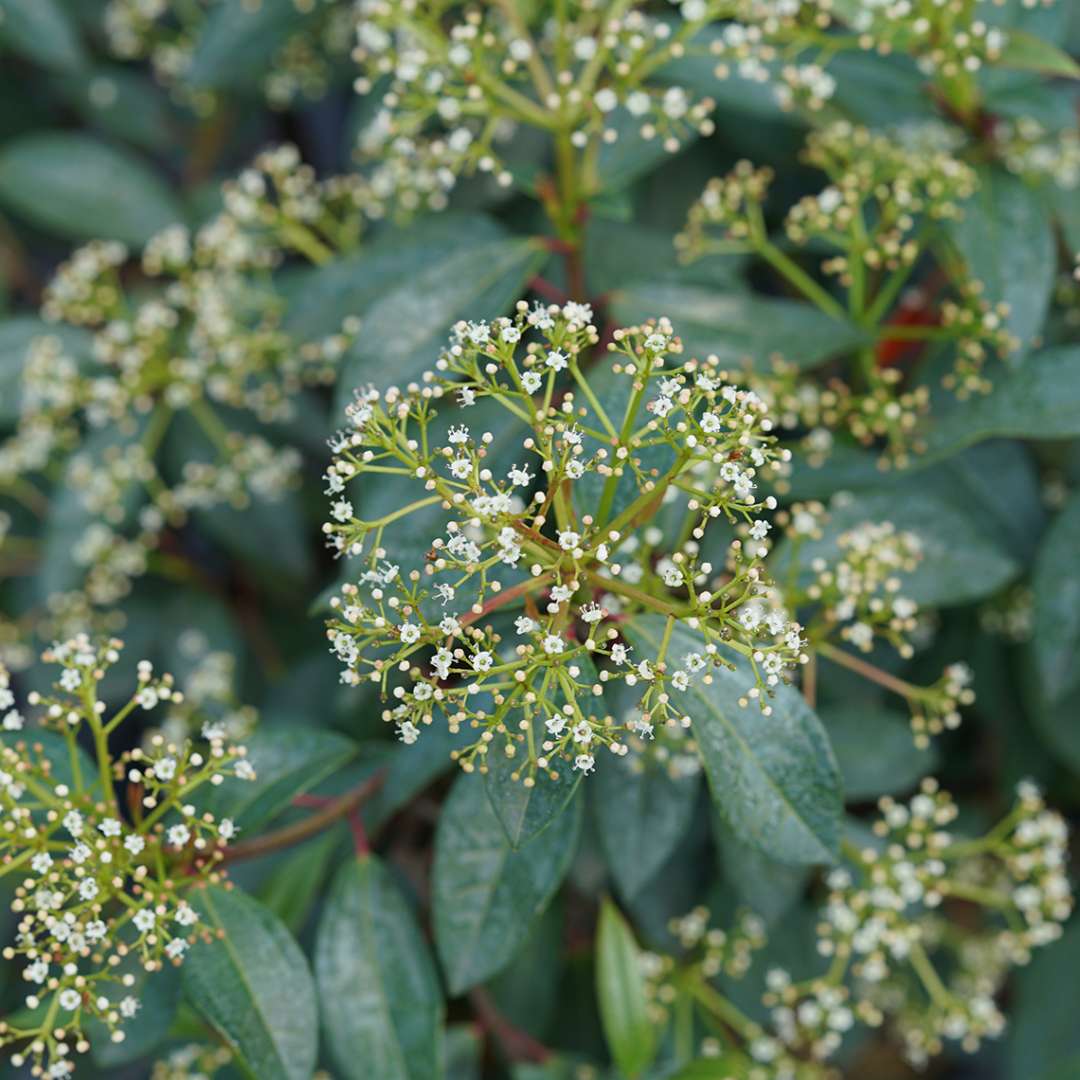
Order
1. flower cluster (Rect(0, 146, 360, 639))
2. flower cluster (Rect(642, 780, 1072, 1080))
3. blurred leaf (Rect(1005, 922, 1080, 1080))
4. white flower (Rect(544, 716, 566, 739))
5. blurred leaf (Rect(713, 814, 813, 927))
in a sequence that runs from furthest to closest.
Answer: blurred leaf (Rect(1005, 922, 1080, 1080)), flower cluster (Rect(0, 146, 360, 639)), blurred leaf (Rect(713, 814, 813, 927)), flower cluster (Rect(642, 780, 1072, 1080)), white flower (Rect(544, 716, 566, 739))

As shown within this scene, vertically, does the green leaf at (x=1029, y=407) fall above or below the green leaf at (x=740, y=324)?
below

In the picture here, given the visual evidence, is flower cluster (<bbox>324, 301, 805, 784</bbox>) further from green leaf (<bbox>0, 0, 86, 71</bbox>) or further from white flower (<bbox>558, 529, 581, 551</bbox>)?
green leaf (<bbox>0, 0, 86, 71</bbox>)

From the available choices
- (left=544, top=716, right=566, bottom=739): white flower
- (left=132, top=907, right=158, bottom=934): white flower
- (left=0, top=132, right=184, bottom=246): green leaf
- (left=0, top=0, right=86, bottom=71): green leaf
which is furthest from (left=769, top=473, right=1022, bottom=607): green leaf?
(left=0, top=0, right=86, bottom=71): green leaf

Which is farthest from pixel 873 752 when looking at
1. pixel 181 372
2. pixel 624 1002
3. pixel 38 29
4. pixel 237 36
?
pixel 38 29

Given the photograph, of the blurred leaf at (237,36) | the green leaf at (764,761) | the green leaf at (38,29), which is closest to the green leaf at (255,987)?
the green leaf at (764,761)

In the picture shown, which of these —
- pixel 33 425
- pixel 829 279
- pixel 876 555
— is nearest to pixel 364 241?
pixel 33 425

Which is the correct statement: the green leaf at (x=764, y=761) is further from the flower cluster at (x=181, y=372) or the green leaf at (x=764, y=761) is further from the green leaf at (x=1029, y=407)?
the flower cluster at (x=181, y=372)

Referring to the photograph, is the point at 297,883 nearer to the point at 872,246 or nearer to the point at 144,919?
the point at 144,919

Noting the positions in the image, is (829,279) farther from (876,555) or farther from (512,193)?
(876,555)
